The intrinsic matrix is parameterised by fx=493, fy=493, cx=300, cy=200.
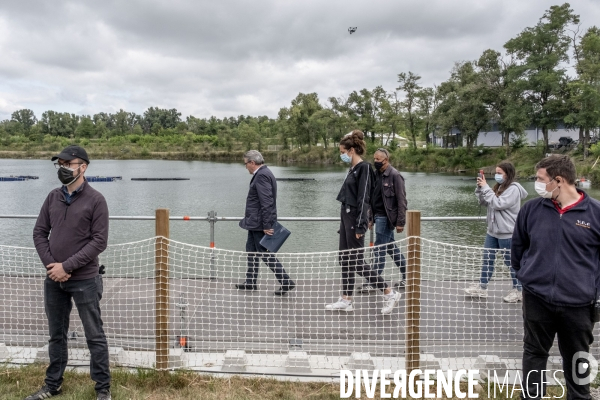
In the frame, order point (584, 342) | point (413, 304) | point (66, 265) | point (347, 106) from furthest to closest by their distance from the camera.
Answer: point (347, 106)
point (413, 304)
point (66, 265)
point (584, 342)

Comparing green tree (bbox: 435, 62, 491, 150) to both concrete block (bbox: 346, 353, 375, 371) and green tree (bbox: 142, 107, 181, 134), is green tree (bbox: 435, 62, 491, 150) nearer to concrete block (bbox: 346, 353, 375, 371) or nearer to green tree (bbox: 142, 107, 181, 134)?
concrete block (bbox: 346, 353, 375, 371)

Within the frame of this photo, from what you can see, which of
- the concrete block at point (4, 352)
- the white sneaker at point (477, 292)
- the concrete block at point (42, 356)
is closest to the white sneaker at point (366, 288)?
the white sneaker at point (477, 292)

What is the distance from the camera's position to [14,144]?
329 feet

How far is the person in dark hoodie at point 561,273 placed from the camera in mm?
2910

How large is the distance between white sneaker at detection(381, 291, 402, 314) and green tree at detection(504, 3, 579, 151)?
45845 millimetres

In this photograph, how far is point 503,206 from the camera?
5.09 meters

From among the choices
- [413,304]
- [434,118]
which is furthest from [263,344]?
[434,118]

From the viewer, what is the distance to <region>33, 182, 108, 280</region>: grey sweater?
3.28 metres

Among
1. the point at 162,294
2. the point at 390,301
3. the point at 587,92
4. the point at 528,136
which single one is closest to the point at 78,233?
the point at 162,294

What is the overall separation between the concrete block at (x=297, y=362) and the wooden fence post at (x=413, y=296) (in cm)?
76

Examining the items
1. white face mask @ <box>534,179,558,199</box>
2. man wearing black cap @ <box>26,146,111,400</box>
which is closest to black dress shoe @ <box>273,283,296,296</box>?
man wearing black cap @ <box>26,146,111,400</box>

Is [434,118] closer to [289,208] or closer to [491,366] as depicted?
[289,208]

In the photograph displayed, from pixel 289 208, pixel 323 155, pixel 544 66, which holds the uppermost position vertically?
pixel 544 66

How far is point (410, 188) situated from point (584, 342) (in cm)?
3056
